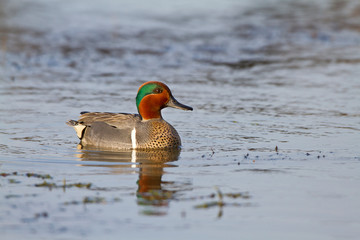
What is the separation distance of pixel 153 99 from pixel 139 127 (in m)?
0.45

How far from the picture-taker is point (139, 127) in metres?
9.73

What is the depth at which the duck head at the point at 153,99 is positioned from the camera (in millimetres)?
9844

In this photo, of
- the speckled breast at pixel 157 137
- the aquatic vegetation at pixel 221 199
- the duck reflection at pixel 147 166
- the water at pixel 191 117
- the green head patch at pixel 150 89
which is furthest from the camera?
the green head patch at pixel 150 89

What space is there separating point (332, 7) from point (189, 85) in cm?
1156

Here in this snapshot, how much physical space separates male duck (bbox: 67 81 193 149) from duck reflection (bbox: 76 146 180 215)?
190 millimetres

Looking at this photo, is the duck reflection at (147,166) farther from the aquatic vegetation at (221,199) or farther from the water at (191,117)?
the aquatic vegetation at (221,199)

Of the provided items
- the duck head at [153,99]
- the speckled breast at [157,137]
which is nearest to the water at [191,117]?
the speckled breast at [157,137]

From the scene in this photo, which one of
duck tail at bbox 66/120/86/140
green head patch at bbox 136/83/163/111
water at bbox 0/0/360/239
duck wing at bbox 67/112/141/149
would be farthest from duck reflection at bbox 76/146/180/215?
green head patch at bbox 136/83/163/111

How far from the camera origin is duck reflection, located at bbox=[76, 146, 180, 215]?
21.8 ft

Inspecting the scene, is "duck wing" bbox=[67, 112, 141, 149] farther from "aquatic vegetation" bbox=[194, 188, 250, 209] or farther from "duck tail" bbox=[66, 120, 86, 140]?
"aquatic vegetation" bbox=[194, 188, 250, 209]

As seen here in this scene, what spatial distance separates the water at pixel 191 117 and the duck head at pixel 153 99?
0.58 m

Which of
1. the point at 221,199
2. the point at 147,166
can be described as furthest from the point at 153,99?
the point at 221,199

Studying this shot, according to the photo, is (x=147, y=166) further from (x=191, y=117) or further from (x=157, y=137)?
(x=191, y=117)

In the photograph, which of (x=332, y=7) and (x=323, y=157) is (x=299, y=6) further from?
(x=323, y=157)
